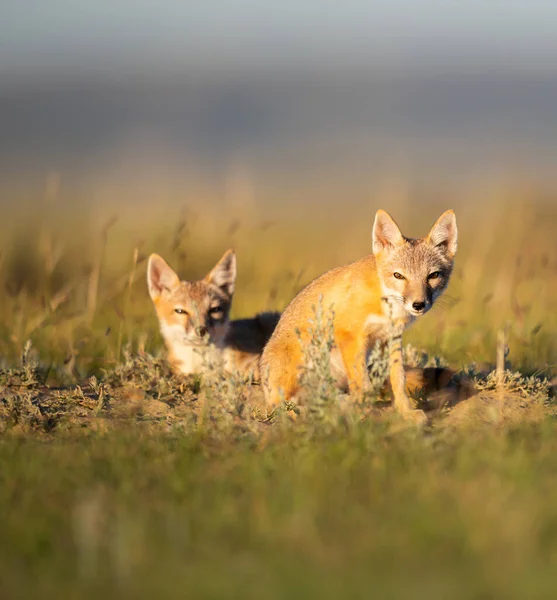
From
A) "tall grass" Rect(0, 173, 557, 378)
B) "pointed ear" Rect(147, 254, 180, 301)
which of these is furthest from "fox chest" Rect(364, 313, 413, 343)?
"pointed ear" Rect(147, 254, 180, 301)

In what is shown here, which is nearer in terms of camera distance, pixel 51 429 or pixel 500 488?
pixel 500 488

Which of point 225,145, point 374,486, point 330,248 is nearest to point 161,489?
point 374,486

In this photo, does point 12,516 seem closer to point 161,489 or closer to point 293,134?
point 161,489

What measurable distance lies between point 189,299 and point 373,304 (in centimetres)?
257

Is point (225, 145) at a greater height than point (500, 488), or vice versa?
point (225, 145)

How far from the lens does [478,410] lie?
597cm

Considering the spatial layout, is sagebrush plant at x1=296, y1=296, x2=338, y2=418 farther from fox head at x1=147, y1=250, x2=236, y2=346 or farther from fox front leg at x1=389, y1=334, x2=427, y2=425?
fox head at x1=147, y1=250, x2=236, y2=346

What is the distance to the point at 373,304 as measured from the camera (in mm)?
6254

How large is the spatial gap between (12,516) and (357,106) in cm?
8928

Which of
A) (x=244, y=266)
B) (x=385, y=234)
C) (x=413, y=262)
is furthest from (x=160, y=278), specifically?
(x=244, y=266)

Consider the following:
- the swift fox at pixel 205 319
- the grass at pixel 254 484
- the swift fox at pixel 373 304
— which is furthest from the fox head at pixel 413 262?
the swift fox at pixel 205 319

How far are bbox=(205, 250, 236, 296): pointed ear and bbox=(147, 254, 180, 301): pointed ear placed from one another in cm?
36

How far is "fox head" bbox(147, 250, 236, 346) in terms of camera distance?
819 cm

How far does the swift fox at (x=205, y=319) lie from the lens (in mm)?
8159
